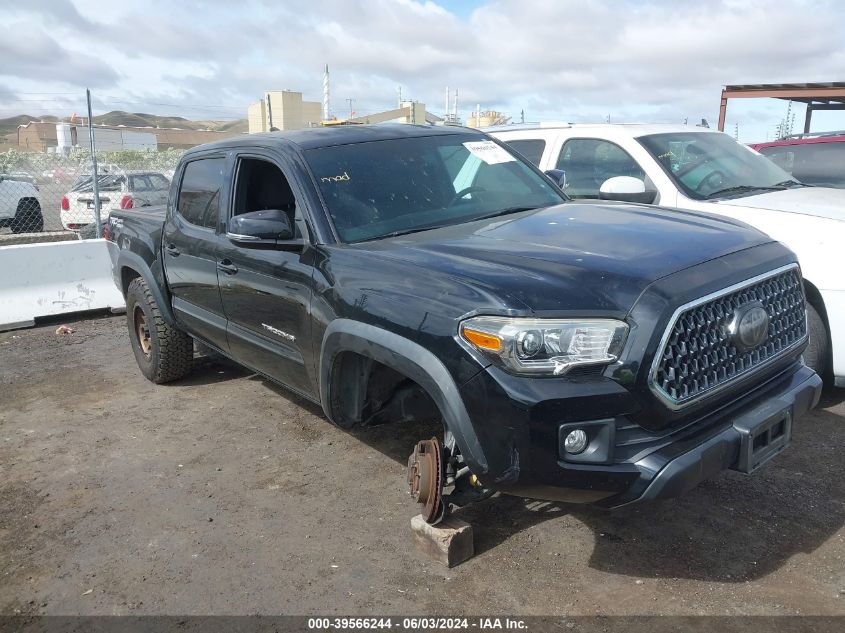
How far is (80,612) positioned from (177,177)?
309 cm

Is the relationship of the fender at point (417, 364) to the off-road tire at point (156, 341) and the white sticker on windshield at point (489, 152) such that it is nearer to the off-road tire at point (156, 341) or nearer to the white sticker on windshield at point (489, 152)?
the white sticker on windshield at point (489, 152)

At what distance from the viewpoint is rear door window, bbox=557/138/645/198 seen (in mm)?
5766

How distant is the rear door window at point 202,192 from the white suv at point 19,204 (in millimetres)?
12146

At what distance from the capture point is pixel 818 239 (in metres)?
4.48

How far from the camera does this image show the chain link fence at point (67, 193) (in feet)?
43.7

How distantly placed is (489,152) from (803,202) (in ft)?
7.26

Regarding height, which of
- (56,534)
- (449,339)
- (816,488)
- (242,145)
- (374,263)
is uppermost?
(242,145)

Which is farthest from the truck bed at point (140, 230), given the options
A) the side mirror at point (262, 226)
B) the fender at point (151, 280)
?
the side mirror at point (262, 226)

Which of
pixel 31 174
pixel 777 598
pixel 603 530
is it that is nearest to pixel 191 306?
pixel 603 530

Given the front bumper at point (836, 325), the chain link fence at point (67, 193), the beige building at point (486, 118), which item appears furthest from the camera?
the beige building at point (486, 118)

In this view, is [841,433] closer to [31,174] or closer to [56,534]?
[56,534]

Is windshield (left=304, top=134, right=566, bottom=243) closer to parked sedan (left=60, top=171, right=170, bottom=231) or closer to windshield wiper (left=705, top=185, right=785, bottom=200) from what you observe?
windshield wiper (left=705, top=185, right=785, bottom=200)

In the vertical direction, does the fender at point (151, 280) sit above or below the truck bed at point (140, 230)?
below

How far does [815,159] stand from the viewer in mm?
7469
